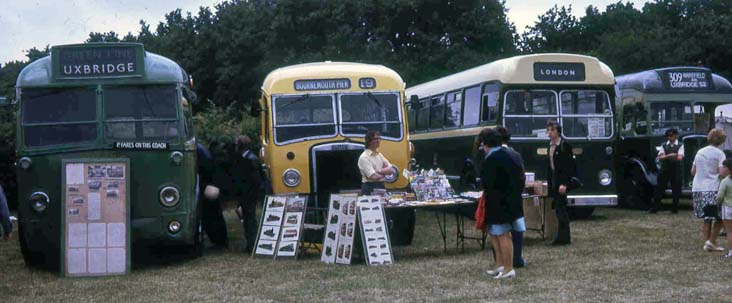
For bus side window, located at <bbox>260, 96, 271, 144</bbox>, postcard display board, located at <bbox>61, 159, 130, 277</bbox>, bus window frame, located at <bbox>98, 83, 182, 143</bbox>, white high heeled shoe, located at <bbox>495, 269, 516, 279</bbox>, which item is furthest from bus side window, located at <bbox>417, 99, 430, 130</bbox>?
white high heeled shoe, located at <bbox>495, 269, 516, 279</bbox>

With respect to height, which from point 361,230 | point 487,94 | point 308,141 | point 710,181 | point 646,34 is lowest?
point 361,230

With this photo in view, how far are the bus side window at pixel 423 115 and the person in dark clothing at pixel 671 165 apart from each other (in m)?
5.34

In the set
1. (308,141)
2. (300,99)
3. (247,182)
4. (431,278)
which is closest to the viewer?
(431,278)

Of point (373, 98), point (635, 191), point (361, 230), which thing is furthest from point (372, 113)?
point (635, 191)

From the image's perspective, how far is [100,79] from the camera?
1316cm

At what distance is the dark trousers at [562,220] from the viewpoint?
14.0m

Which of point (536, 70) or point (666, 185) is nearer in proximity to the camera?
point (536, 70)

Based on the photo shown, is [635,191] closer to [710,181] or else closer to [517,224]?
[710,181]

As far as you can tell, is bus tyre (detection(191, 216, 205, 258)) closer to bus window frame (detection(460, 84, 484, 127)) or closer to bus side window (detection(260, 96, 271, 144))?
bus side window (detection(260, 96, 271, 144))

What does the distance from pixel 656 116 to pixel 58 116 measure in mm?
13081

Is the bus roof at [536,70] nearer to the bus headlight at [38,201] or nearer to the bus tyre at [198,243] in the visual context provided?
the bus tyre at [198,243]

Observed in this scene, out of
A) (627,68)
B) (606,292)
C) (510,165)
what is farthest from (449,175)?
(627,68)

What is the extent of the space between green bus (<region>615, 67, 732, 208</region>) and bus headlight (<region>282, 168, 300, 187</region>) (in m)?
8.62

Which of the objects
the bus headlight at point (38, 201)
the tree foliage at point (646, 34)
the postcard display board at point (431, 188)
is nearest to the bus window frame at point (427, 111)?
the postcard display board at point (431, 188)
